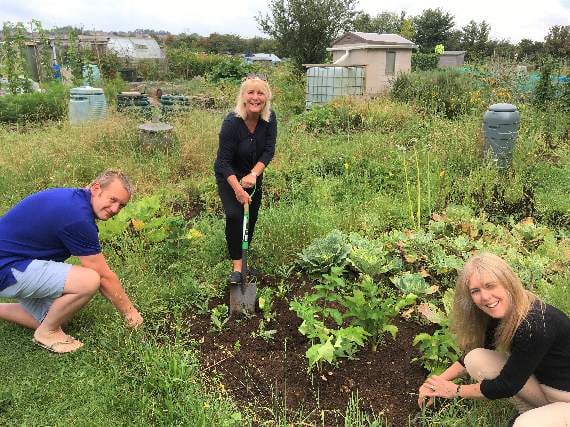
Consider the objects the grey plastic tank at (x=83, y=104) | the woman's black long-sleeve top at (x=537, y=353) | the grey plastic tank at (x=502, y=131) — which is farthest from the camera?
the grey plastic tank at (x=83, y=104)

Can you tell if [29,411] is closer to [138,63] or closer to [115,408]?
[115,408]

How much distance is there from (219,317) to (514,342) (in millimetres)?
1836

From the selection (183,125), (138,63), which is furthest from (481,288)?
(138,63)

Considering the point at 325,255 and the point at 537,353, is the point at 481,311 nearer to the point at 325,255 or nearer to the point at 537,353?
the point at 537,353

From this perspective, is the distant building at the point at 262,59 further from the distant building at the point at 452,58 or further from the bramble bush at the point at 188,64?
the distant building at the point at 452,58

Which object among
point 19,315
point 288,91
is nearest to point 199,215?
point 19,315

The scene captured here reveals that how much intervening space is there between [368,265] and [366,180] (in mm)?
2194

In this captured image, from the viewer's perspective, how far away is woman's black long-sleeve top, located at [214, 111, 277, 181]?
11.2 feet

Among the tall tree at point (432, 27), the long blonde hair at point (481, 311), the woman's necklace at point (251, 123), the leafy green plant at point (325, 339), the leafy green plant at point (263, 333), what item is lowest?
the leafy green plant at point (263, 333)

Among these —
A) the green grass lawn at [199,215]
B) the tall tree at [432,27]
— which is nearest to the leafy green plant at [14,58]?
the green grass lawn at [199,215]

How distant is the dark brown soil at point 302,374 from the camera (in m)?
2.43

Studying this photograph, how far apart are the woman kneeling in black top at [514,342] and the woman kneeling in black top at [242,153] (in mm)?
1657

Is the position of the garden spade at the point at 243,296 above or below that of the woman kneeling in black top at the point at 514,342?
below

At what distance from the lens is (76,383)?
2.55m
